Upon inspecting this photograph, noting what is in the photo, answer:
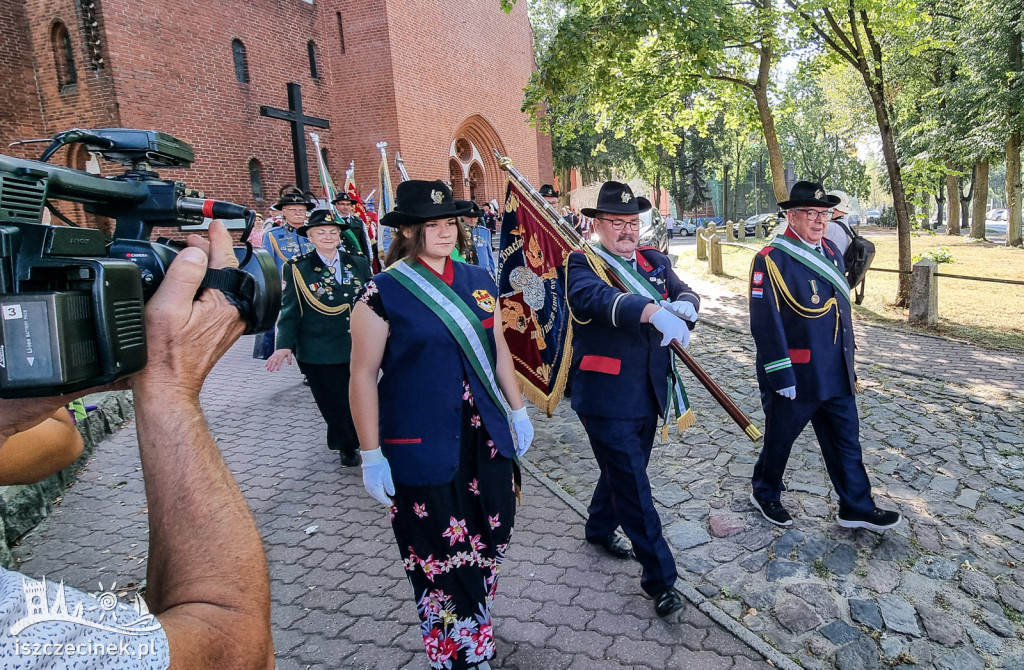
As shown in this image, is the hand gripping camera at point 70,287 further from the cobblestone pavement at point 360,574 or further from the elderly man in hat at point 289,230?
the elderly man in hat at point 289,230

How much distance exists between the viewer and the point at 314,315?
479 centimetres

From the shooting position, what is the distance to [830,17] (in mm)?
8938

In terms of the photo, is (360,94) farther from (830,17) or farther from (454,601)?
(454,601)

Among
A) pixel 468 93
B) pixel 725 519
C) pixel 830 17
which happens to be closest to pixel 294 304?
pixel 725 519

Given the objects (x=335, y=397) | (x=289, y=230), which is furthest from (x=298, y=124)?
(x=335, y=397)

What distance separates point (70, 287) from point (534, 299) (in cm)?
427

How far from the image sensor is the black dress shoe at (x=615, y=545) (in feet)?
11.6

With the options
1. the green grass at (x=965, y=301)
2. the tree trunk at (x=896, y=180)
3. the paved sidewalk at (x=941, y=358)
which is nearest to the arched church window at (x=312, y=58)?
the green grass at (x=965, y=301)

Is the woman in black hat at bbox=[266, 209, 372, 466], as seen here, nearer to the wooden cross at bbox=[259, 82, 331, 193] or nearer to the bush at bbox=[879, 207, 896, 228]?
the wooden cross at bbox=[259, 82, 331, 193]

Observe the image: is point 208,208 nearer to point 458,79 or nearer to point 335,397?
point 335,397

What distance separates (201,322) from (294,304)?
3.79 metres

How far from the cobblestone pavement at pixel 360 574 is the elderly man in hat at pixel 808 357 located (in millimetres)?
1232

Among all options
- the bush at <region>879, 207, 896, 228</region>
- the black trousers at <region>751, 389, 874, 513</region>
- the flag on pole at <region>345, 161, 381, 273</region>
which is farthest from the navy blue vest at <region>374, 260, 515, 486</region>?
the bush at <region>879, 207, 896, 228</region>

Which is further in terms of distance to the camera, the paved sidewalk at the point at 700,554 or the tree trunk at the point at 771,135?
the tree trunk at the point at 771,135
